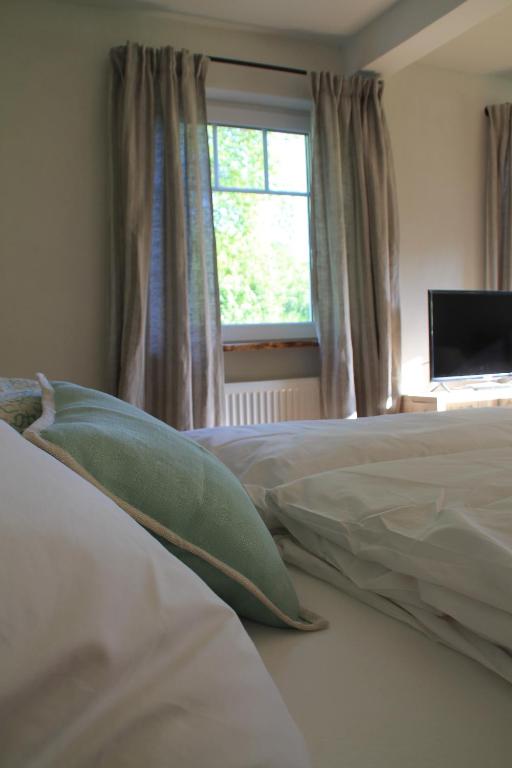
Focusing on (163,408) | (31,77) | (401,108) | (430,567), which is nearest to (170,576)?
(430,567)

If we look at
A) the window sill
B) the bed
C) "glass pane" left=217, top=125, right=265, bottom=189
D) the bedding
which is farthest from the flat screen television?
the bedding

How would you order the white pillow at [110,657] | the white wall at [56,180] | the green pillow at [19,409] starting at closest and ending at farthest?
1. the white pillow at [110,657]
2. the green pillow at [19,409]
3. the white wall at [56,180]

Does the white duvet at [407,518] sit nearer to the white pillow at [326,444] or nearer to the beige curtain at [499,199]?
the white pillow at [326,444]

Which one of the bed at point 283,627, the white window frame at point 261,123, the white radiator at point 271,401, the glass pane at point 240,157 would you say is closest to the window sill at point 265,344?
the white window frame at point 261,123

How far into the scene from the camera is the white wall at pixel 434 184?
157 inches

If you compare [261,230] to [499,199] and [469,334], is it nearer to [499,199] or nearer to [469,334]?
[469,334]

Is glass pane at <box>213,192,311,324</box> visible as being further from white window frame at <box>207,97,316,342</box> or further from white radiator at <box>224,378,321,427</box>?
white radiator at <box>224,378,321,427</box>

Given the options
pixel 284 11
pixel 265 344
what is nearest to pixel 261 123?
pixel 284 11

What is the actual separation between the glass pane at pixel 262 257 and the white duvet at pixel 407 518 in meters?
2.30

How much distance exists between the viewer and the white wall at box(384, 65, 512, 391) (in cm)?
399

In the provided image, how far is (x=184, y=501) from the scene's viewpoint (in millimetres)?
646

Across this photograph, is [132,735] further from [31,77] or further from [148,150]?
[31,77]

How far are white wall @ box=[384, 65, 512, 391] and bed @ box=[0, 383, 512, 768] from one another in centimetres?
304

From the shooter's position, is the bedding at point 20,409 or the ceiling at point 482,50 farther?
the ceiling at point 482,50
